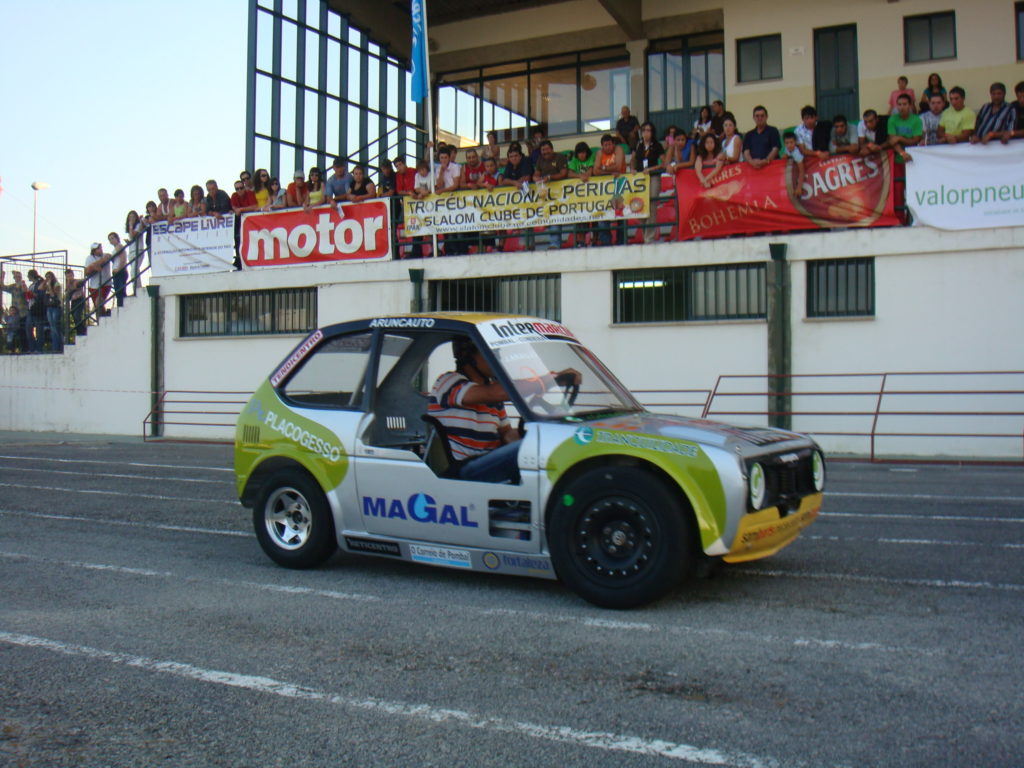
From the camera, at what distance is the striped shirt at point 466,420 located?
6328mm

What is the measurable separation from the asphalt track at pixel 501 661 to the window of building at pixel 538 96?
20885 mm

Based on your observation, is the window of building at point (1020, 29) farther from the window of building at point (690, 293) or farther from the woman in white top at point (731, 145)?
the window of building at point (690, 293)

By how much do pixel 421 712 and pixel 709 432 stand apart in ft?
8.49

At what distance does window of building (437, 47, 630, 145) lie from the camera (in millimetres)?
26766

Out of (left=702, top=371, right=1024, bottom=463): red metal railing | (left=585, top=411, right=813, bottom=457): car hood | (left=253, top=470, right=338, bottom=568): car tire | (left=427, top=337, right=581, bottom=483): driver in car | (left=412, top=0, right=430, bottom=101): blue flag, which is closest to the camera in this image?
(left=585, top=411, right=813, bottom=457): car hood

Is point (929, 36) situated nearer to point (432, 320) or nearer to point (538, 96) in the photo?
point (538, 96)

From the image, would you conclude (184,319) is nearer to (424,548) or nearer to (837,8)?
(837,8)

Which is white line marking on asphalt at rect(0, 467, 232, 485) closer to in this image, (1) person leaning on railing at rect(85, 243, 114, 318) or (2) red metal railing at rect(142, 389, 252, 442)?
(2) red metal railing at rect(142, 389, 252, 442)

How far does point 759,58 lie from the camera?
24.0 meters

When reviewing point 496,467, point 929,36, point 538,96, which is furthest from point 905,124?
point 538,96

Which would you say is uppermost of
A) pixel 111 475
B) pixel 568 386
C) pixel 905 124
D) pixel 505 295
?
pixel 905 124

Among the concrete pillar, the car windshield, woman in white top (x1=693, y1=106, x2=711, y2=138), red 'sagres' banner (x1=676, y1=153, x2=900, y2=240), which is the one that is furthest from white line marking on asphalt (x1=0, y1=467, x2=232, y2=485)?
the concrete pillar

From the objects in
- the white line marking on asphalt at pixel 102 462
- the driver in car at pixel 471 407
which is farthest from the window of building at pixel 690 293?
the driver in car at pixel 471 407

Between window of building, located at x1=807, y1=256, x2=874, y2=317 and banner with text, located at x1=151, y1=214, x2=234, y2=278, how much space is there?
1239cm
